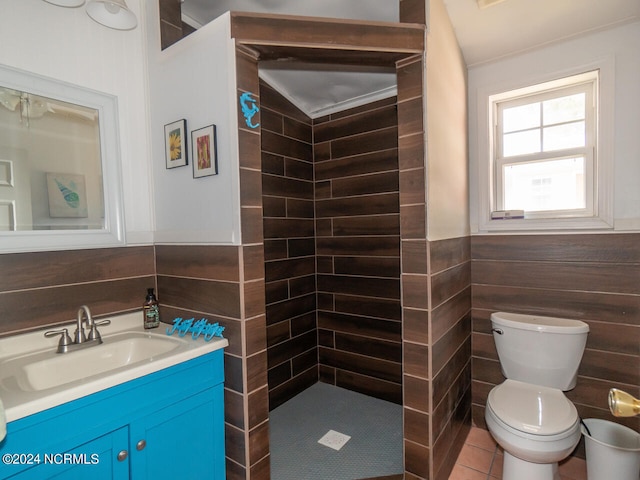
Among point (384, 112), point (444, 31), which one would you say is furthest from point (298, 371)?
point (444, 31)

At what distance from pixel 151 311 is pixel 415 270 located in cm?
135

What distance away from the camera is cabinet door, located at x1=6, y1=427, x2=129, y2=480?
41.4 inches

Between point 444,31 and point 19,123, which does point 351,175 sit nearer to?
point 444,31

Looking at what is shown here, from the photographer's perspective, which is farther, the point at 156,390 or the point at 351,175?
the point at 351,175

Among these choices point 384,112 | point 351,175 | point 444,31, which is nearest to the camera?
point 444,31

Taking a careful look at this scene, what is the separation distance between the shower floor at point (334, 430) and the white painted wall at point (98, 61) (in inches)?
58.7

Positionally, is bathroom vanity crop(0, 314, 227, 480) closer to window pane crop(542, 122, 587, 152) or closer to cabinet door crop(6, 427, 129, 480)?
cabinet door crop(6, 427, 129, 480)

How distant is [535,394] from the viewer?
1.81m

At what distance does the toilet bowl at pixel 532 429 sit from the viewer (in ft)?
5.00

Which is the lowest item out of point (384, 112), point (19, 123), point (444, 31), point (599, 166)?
point (599, 166)

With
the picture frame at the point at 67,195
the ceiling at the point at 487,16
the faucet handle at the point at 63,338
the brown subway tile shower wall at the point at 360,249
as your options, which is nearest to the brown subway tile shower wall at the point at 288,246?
the brown subway tile shower wall at the point at 360,249

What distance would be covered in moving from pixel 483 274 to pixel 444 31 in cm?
147

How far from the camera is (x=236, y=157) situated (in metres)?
1.50

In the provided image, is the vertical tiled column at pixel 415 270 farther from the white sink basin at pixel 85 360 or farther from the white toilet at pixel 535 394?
the white sink basin at pixel 85 360
